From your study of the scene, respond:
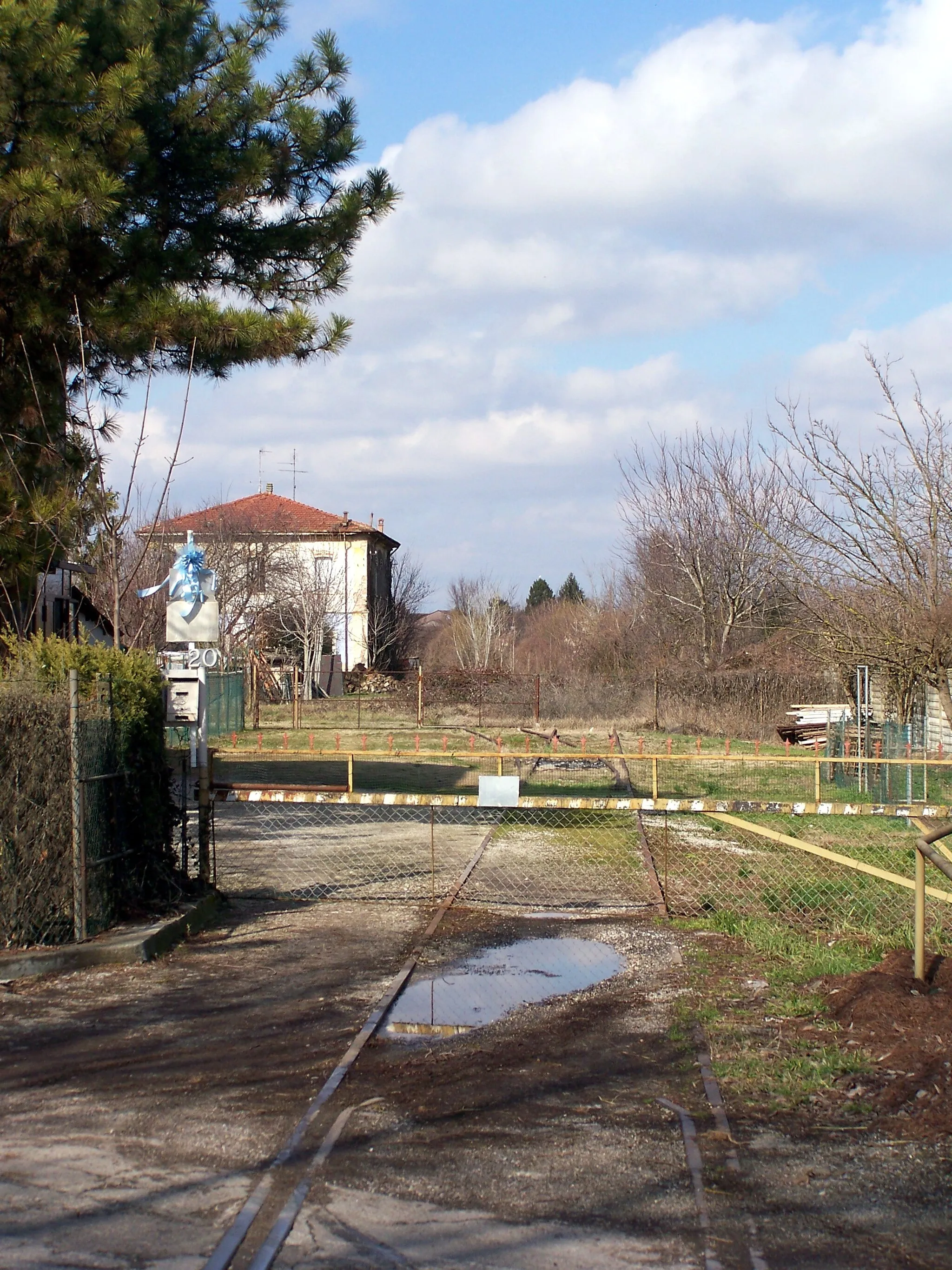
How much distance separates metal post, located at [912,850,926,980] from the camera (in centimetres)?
668

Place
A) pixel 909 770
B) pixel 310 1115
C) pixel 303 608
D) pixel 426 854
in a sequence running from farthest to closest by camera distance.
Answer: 1. pixel 303 608
2. pixel 909 770
3. pixel 426 854
4. pixel 310 1115

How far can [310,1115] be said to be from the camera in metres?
5.26

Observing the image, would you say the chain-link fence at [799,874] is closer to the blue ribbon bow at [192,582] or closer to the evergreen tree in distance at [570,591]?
the blue ribbon bow at [192,582]

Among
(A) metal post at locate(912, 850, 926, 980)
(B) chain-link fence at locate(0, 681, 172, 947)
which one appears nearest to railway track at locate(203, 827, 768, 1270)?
(A) metal post at locate(912, 850, 926, 980)

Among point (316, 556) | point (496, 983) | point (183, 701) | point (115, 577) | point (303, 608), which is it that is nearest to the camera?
point (496, 983)

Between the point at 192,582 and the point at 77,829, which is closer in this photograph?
the point at 77,829

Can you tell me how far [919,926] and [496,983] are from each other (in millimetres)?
2725

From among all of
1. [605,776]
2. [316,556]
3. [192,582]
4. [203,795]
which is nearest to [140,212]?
[192,582]

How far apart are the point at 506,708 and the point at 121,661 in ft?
110

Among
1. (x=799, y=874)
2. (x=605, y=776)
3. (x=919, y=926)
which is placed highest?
(x=919, y=926)

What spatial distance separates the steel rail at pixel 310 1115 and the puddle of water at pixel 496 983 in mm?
88

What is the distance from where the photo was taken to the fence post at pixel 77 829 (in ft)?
26.1

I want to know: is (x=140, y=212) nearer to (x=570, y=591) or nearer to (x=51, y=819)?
(x=51, y=819)

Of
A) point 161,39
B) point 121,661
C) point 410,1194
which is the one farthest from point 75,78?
point 410,1194
